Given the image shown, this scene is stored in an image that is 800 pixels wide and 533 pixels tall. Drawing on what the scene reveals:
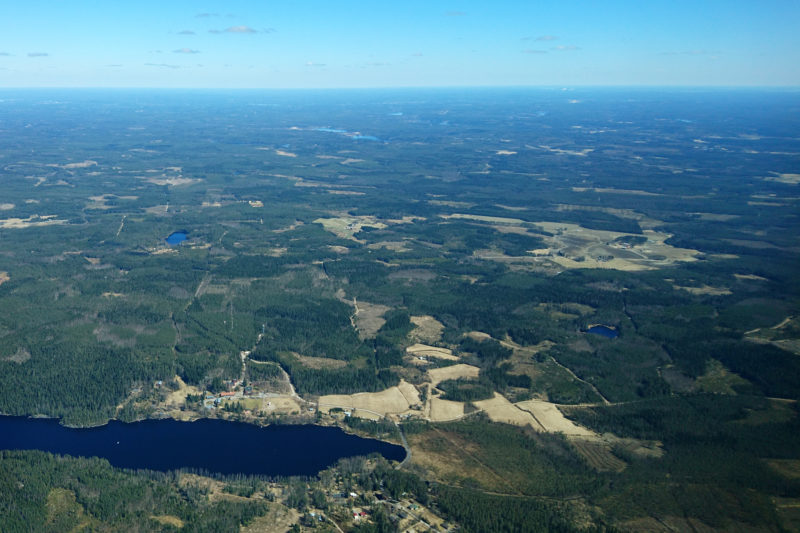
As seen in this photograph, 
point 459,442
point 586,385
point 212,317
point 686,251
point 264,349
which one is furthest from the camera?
point 686,251

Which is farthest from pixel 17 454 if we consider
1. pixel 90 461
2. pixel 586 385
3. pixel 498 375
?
pixel 586 385

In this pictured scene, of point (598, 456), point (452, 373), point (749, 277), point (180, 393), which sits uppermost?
point (749, 277)

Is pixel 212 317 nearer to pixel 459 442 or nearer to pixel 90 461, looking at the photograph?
pixel 90 461

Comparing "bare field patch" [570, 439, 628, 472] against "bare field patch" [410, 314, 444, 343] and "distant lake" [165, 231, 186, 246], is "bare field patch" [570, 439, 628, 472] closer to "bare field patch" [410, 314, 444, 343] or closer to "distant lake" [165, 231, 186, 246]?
"bare field patch" [410, 314, 444, 343]

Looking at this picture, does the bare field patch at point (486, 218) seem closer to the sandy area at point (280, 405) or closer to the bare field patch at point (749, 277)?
the bare field patch at point (749, 277)

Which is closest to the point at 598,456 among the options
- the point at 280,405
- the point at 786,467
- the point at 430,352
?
the point at 786,467

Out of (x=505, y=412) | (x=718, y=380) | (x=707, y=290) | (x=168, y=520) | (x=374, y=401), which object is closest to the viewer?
(x=168, y=520)

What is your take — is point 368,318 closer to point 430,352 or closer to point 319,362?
point 430,352

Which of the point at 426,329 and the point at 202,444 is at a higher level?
the point at 426,329
